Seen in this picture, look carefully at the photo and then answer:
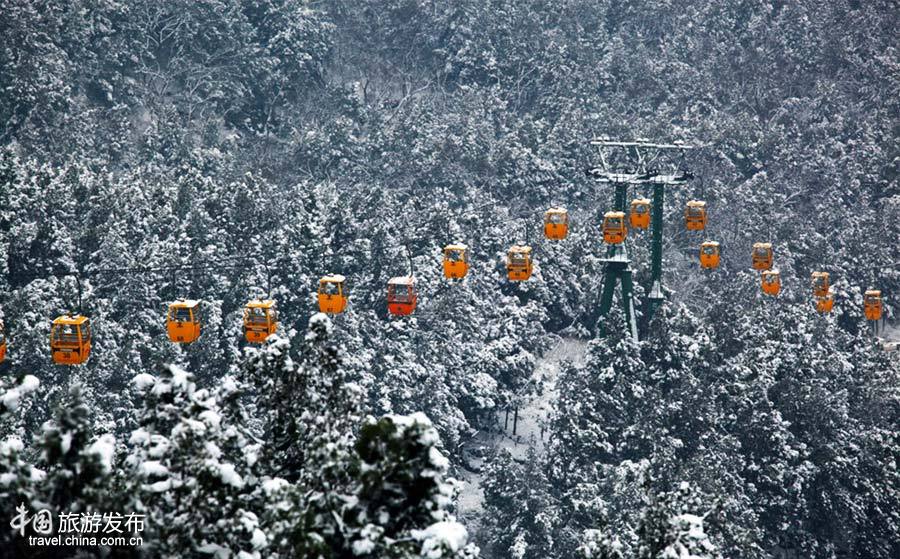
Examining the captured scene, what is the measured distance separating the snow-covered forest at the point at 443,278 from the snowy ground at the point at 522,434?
0.28m

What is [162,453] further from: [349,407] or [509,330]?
[509,330]

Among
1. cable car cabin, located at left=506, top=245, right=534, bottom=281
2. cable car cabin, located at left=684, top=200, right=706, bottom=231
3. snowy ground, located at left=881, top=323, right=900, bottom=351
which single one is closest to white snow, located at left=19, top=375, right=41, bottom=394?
cable car cabin, located at left=506, top=245, right=534, bottom=281

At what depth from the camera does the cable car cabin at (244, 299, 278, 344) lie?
50.6 metres

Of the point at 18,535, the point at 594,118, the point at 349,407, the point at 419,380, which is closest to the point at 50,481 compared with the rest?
the point at 18,535

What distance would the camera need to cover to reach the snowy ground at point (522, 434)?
6782cm

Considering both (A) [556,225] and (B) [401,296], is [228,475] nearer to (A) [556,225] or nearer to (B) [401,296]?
(B) [401,296]

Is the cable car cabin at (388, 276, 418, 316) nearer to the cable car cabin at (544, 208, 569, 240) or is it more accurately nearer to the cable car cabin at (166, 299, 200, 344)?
the cable car cabin at (166, 299, 200, 344)

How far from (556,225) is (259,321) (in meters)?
19.7

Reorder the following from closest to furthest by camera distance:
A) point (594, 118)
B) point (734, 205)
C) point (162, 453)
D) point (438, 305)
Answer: point (162, 453), point (438, 305), point (734, 205), point (594, 118)

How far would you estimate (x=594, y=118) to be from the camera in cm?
→ 10750

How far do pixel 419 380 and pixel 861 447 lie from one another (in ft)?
73.1

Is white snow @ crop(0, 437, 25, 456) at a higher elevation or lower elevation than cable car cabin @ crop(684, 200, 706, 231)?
→ higher

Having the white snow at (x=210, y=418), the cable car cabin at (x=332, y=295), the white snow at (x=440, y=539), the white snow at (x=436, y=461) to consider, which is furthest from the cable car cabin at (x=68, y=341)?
the white snow at (x=440, y=539)

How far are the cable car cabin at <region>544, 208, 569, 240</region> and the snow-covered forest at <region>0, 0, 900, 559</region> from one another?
5888 millimetres
